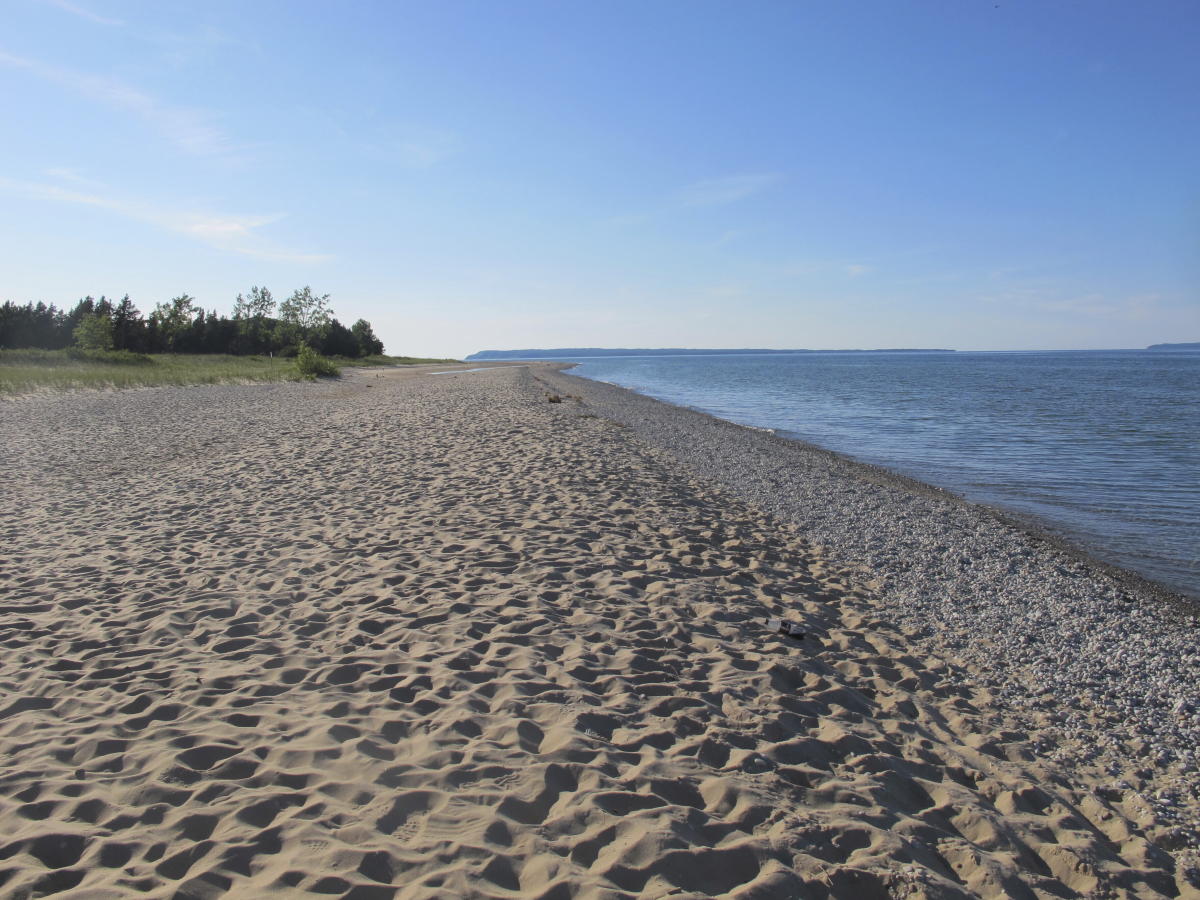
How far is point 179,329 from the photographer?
7331 cm

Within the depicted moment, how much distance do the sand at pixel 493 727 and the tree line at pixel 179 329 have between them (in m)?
50.9

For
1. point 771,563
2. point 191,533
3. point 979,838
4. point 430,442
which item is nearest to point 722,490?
point 771,563

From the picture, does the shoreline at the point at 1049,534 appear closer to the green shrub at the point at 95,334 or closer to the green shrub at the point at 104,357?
the green shrub at the point at 104,357

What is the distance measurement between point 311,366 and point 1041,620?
47736 mm

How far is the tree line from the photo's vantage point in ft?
209

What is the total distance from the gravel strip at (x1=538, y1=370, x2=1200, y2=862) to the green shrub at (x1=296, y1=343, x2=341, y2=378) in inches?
1561

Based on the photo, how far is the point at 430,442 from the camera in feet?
52.9

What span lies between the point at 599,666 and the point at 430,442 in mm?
11561

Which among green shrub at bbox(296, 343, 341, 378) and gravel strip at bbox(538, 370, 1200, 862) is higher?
green shrub at bbox(296, 343, 341, 378)

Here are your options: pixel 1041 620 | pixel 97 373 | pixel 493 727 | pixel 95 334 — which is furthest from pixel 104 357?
pixel 1041 620

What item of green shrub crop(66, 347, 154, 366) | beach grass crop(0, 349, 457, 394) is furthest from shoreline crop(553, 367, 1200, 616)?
green shrub crop(66, 347, 154, 366)

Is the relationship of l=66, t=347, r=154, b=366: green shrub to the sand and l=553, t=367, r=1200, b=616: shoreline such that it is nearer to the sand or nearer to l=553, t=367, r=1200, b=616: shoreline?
the sand

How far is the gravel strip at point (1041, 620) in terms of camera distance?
5066 mm

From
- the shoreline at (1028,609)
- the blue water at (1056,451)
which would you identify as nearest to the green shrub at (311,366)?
the blue water at (1056,451)
